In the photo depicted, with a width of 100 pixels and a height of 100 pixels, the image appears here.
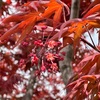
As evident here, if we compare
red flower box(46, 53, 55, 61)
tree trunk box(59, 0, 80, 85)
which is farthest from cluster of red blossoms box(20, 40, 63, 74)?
tree trunk box(59, 0, 80, 85)

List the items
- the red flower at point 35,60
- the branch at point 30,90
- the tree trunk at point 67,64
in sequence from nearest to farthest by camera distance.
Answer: the red flower at point 35,60 → the tree trunk at point 67,64 → the branch at point 30,90

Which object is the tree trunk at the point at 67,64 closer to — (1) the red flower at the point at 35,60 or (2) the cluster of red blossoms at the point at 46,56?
(2) the cluster of red blossoms at the point at 46,56

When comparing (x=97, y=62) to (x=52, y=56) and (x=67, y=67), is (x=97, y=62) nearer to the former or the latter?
(x=52, y=56)

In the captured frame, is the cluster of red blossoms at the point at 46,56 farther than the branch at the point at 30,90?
No

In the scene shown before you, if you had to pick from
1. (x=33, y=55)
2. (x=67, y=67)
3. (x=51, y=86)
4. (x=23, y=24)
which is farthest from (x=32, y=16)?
(x=51, y=86)

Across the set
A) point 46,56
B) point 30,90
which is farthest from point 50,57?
point 30,90

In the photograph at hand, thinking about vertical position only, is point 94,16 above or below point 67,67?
above

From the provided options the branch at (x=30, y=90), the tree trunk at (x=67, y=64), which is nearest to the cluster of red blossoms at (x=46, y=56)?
the tree trunk at (x=67, y=64)

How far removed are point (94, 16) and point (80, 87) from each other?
0.29 meters

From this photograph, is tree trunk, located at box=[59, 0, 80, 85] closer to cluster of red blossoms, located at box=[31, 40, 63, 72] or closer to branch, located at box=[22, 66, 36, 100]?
cluster of red blossoms, located at box=[31, 40, 63, 72]

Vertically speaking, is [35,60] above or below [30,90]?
above

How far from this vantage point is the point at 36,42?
1.18 m

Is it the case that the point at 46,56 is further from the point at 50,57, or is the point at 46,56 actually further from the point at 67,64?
the point at 67,64

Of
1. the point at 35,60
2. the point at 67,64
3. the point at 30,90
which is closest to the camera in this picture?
the point at 35,60
